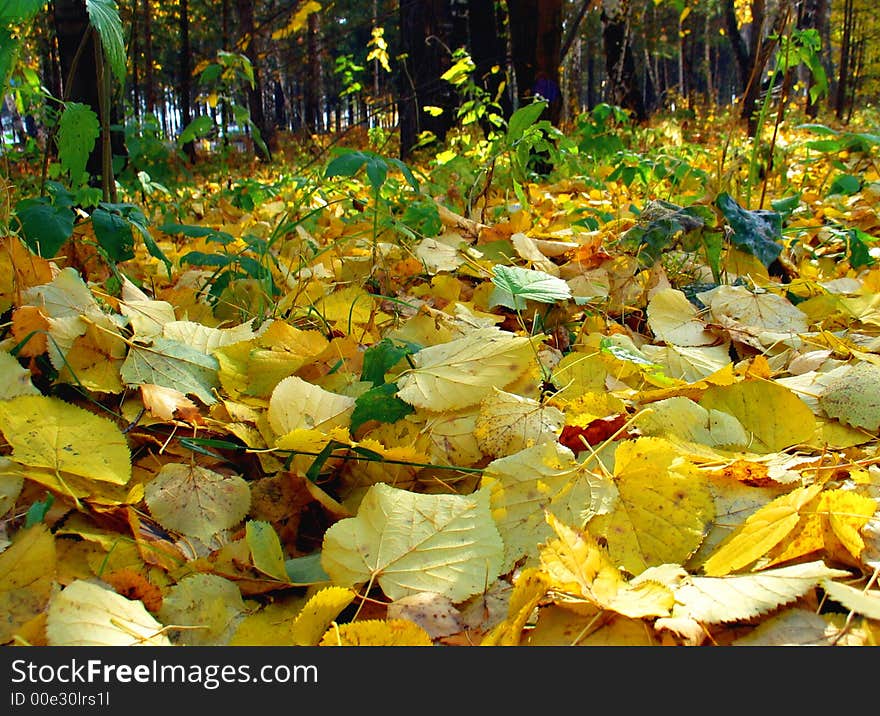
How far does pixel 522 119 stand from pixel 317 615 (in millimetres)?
1561

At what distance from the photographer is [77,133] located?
127 centimetres

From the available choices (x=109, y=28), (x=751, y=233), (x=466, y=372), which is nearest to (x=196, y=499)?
(x=466, y=372)

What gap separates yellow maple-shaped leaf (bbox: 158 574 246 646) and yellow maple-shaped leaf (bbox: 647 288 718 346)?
2.92ft

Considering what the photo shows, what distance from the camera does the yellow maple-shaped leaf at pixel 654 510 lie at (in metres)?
0.77

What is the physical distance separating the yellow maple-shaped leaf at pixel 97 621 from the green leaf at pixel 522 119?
Result: 154 cm

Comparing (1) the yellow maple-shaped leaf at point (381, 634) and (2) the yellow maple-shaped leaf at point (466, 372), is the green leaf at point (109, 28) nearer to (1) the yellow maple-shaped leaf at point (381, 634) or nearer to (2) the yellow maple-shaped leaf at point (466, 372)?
(2) the yellow maple-shaped leaf at point (466, 372)

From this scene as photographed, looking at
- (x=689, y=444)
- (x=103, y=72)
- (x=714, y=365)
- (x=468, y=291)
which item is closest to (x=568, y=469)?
(x=689, y=444)

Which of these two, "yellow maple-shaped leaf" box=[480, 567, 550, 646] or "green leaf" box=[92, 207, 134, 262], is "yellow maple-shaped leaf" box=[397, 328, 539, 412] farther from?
"green leaf" box=[92, 207, 134, 262]

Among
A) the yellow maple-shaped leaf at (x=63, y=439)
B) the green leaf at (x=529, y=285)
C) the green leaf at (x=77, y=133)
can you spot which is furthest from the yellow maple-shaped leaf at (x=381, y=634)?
the green leaf at (x=77, y=133)

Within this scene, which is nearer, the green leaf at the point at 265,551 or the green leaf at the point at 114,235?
the green leaf at the point at 265,551

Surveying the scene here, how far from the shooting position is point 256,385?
116 centimetres

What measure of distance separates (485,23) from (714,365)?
5.74 metres

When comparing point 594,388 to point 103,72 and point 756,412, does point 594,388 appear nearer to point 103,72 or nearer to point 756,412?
point 756,412

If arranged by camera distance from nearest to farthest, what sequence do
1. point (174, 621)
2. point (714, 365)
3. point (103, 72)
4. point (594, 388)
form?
point (174, 621) → point (594, 388) → point (714, 365) → point (103, 72)
